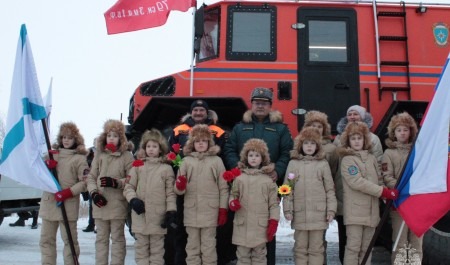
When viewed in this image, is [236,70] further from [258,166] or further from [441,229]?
[441,229]

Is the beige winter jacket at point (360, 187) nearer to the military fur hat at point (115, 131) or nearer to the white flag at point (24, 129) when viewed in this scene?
the military fur hat at point (115, 131)

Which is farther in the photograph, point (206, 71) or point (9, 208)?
point (9, 208)

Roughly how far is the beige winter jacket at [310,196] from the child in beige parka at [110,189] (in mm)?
1730

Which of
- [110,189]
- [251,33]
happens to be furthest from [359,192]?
[110,189]

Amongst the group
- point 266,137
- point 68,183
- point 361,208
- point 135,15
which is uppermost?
point 135,15

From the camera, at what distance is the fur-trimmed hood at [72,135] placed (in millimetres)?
5286

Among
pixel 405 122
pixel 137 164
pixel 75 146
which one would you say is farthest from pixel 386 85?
pixel 75 146

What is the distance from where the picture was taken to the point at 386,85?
19.0 ft

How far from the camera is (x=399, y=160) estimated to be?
15.7ft

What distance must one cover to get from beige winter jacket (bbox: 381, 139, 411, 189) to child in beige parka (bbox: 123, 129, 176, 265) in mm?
2143

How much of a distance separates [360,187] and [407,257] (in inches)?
32.3

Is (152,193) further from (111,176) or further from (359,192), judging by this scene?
(359,192)

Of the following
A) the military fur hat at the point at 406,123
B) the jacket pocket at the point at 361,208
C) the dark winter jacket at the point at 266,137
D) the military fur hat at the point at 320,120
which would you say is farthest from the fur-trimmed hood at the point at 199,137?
the military fur hat at the point at 406,123

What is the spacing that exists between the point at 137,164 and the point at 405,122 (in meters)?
2.74
